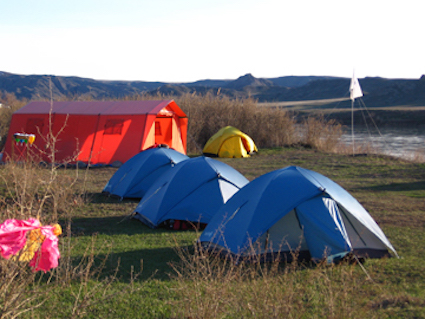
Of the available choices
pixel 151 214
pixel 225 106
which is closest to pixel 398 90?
pixel 225 106

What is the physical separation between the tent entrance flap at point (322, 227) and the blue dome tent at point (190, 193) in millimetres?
1964

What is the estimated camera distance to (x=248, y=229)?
18.2 feet

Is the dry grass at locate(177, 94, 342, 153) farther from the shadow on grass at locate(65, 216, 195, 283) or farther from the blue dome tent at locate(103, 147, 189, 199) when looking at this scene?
the shadow on grass at locate(65, 216, 195, 283)

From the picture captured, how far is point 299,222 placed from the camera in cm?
573

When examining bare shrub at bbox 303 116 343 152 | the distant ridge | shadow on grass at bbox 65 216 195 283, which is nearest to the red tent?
shadow on grass at bbox 65 216 195 283

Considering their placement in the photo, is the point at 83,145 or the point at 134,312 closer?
the point at 134,312

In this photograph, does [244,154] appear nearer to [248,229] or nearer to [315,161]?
[315,161]

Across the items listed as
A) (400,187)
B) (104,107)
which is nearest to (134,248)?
(400,187)

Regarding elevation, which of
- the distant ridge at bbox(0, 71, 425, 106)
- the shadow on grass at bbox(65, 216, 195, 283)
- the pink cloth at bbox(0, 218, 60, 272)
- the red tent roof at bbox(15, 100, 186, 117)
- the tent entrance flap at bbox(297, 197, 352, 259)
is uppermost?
the distant ridge at bbox(0, 71, 425, 106)

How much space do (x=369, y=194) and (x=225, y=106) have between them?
463 inches

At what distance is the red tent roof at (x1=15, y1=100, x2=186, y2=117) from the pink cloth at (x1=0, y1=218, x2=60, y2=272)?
1200cm

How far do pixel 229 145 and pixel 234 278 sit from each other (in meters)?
13.0

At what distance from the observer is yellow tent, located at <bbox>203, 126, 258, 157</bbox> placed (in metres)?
17.6

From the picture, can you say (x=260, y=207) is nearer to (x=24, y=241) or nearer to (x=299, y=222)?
(x=299, y=222)
